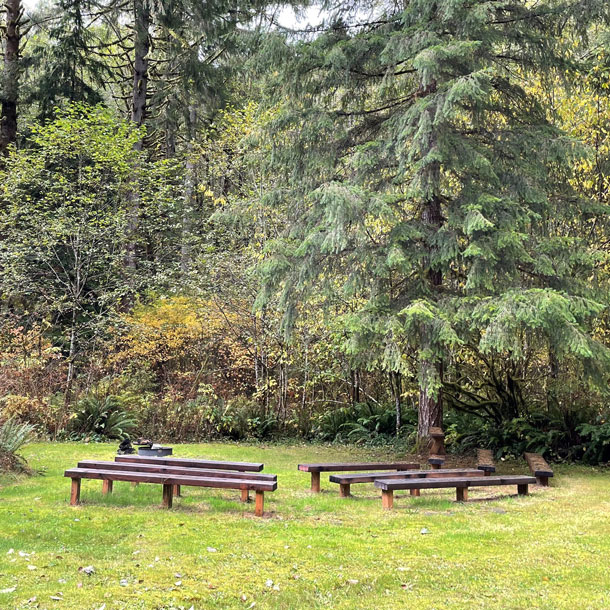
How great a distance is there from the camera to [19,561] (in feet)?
14.1

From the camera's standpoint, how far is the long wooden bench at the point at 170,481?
5.75 m

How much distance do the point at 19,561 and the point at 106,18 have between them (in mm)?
17718

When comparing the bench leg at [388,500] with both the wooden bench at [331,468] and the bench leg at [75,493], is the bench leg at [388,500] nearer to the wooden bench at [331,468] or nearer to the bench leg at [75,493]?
the wooden bench at [331,468]

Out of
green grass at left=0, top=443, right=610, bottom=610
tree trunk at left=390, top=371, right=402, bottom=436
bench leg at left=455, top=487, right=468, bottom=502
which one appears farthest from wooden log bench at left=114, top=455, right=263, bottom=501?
tree trunk at left=390, top=371, right=402, bottom=436

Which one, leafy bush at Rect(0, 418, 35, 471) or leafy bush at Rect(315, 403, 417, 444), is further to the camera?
leafy bush at Rect(315, 403, 417, 444)

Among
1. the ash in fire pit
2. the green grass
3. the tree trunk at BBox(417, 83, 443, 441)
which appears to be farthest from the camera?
the tree trunk at BBox(417, 83, 443, 441)

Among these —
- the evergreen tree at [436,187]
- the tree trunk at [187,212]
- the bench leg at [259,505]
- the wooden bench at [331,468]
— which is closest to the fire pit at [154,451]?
the wooden bench at [331,468]

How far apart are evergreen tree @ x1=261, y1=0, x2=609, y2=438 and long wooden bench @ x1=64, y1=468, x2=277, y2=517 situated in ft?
8.63

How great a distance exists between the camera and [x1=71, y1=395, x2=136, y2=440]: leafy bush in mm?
12055

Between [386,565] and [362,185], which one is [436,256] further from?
[386,565]

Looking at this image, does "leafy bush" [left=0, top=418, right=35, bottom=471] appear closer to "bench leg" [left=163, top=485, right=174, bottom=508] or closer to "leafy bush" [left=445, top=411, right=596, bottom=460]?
"bench leg" [left=163, top=485, right=174, bottom=508]

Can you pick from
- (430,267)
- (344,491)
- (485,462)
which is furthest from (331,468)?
(430,267)

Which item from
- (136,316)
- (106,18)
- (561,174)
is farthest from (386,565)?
(106,18)

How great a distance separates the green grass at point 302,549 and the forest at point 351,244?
192 cm
